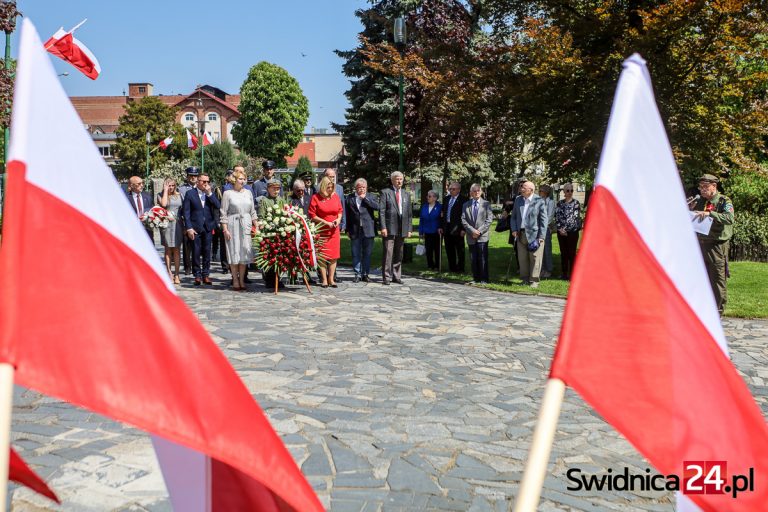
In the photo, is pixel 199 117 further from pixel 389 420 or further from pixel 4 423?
pixel 4 423

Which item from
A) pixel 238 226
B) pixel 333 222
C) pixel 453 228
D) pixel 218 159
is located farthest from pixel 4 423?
pixel 218 159

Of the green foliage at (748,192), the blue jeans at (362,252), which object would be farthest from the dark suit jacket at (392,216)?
the green foliage at (748,192)

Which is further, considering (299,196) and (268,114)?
(268,114)

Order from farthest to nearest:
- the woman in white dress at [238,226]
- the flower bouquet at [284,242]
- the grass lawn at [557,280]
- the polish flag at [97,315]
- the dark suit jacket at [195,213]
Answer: the dark suit jacket at [195,213] → the woman in white dress at [238,226] → the flower bouquet at [284,242] → the grass lawn at [557,280] → the polish flag at [97,315]

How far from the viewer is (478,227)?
14844mm

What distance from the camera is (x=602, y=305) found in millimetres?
1580

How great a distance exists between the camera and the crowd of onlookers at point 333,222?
13.3m

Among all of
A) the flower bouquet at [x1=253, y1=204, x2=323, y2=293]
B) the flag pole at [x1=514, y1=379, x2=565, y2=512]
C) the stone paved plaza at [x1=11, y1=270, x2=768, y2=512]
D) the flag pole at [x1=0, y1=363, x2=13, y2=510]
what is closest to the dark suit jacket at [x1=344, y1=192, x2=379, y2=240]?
the flower bouquet at [x1=253, y1=204, x2=323, y2=293]

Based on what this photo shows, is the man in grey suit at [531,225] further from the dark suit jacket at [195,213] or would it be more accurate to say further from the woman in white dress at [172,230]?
the woman in white dress at [172,230]

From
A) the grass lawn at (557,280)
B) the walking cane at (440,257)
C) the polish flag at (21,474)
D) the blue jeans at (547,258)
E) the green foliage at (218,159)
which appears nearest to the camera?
the polish flag at (21,474)

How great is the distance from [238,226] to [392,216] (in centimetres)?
323

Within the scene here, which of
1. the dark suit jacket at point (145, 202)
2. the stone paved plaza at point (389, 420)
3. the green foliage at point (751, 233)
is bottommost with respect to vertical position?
the stone paved plaza at point (389, 420)

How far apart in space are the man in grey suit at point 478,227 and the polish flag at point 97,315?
1338cm

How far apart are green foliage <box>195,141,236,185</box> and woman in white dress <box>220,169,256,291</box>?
168 ft
